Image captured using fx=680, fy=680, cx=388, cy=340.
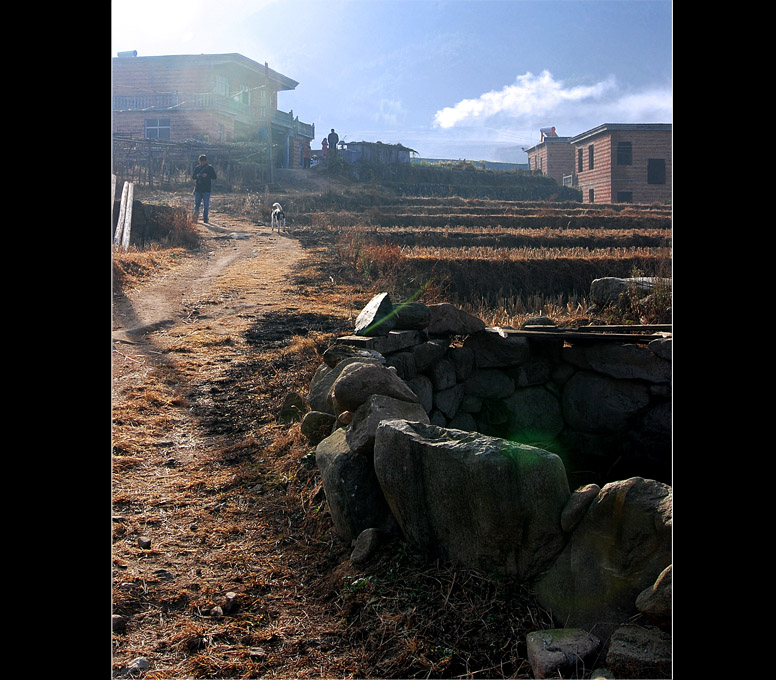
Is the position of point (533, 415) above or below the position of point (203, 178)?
below

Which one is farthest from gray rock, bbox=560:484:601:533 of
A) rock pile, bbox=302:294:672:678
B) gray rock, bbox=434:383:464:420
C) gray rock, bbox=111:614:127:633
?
gray rock, bbox=434:383:464:420

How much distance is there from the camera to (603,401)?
6.43m

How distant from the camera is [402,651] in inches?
103

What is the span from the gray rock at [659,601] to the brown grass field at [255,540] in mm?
494

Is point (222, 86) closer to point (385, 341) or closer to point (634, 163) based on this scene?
point (634, 163)

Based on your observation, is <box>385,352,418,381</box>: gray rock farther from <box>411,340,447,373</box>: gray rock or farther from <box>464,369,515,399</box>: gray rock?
<box>464,369,515,399</box>: gray rock

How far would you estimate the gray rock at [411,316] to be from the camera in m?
5.66

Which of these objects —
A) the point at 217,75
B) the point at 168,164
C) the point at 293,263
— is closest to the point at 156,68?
the point at 217,75

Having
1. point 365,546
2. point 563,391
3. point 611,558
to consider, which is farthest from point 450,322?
point 611,558

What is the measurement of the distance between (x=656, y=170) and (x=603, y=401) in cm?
3603

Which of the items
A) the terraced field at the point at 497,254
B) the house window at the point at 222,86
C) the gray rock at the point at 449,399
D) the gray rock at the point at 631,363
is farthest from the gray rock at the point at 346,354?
the house window at the point at 222,86
